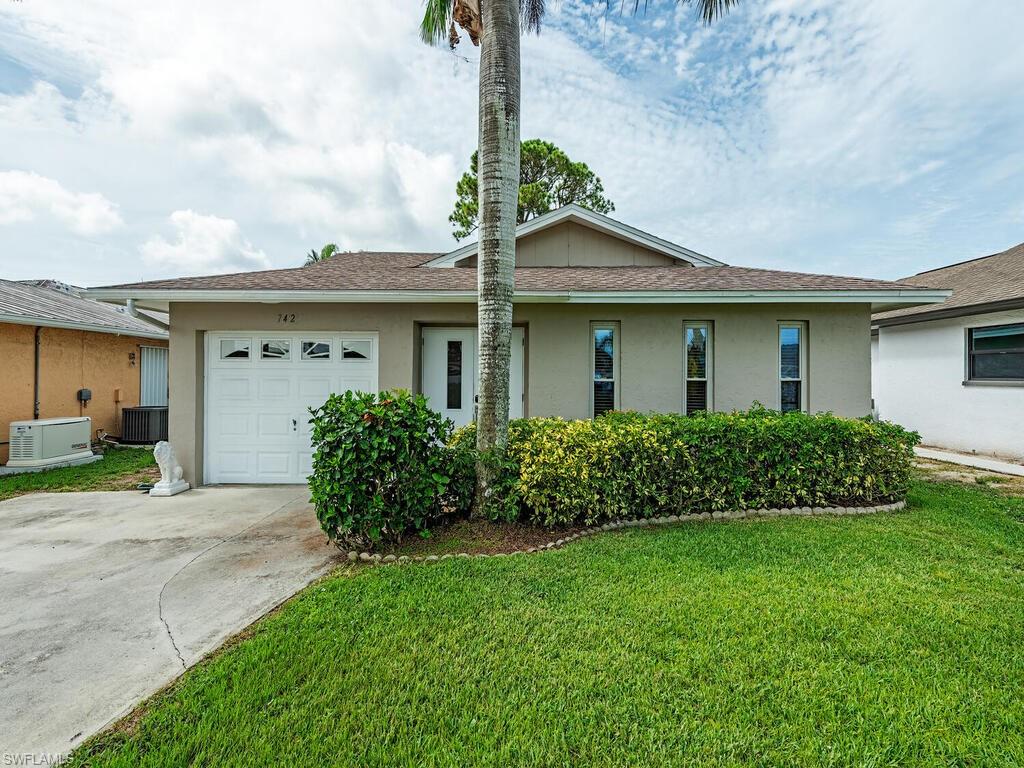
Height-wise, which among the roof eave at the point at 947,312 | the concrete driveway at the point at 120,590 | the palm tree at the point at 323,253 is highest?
the palm tree at the point at 323,253

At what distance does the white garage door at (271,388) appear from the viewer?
24.2ft

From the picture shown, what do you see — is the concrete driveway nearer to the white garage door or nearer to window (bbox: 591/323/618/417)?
the white garage door

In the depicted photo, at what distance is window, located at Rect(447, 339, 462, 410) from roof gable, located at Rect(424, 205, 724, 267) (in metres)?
2.48

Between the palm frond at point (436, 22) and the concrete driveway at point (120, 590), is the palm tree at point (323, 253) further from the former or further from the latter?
the concrete driveway at point (120, 590)

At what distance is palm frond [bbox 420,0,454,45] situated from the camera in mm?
6366

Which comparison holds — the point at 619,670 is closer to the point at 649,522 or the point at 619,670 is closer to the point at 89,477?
the point at 649,522

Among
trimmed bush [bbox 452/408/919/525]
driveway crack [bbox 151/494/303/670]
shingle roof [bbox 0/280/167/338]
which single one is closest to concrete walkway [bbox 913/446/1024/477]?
trimmed bush [bbox 452/408/919/525]

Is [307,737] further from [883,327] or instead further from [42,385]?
[883,327]

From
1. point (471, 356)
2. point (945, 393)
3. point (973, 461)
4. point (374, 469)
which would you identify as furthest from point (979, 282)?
point (374, 469)

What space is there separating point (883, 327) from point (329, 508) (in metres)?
14.9

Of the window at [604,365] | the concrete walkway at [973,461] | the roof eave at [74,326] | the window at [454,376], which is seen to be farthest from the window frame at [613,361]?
the roof eave at [74,326]

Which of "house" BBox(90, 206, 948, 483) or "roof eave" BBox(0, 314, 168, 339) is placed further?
"roof eave" BBox(0, 314, 168, 339)

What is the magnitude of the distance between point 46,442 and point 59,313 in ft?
13.2

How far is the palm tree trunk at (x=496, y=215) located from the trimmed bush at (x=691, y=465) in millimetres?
462
